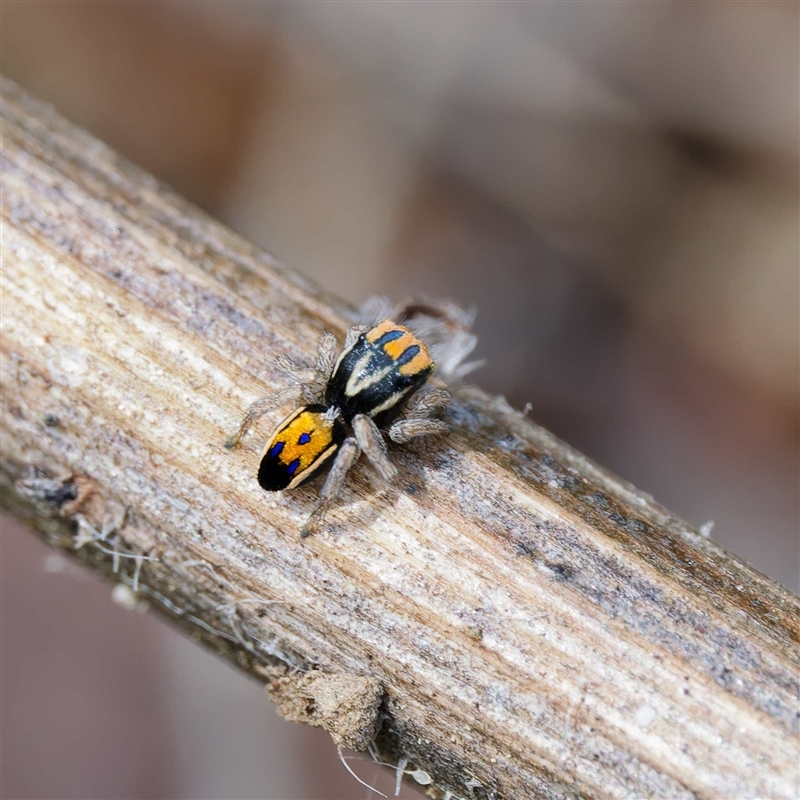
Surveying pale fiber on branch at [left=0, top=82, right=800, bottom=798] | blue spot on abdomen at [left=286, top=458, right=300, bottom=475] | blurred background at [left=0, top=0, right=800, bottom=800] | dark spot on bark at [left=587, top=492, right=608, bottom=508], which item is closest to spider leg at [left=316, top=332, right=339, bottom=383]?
pale fiber on branch at [left=0, top=82, right=800, bottom=798]

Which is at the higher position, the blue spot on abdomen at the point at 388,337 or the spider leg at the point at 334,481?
the blue spot on abdomen at the point at 388,337

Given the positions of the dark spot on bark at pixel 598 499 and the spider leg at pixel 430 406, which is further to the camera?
the spider leg at pixel 430 406

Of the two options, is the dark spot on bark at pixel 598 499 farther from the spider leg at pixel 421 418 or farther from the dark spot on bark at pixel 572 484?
the spider leg at pixel 421 418

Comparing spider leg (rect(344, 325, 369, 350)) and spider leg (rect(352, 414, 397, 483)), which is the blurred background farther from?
spider leg (rect(352, 414, 397, 483))

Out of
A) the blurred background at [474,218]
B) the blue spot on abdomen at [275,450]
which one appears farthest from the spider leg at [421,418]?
the blurred background at [474,218]

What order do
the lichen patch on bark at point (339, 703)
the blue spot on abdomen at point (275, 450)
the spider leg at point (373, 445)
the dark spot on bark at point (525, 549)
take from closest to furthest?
the lichen patch on bark at point (339, 703), the dark spot on bark at point (525, 549), the blue spot on abdomen at point (275, 450), the spider leg at point (373, 445)

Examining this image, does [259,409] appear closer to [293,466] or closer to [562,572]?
[293,466]

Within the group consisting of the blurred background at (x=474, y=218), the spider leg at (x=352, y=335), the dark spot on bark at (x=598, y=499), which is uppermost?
the blurred background at (x=474, y=218)
